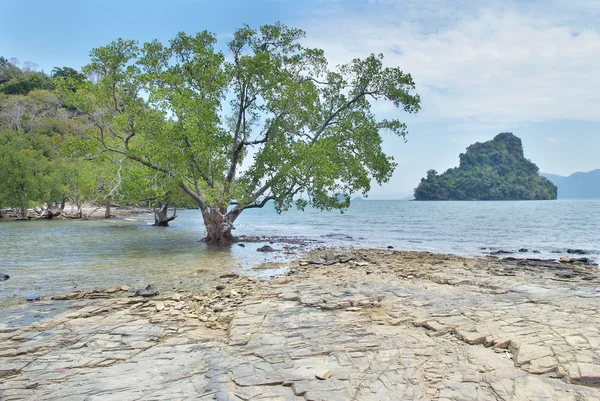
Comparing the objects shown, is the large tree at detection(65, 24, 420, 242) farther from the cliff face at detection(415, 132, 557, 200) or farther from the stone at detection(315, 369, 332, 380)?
the cliff face at detection(415, 132, 557, 200)

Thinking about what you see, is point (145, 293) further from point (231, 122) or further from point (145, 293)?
point (231, 122)

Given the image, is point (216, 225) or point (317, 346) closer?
point (317, 346)

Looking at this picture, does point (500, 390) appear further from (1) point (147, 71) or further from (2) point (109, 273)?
(1) point (147, 71)

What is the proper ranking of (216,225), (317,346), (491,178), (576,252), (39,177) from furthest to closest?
(491,178)
(39,177)
(216,225)
(576,252)
(317,346)

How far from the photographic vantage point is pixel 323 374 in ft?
16.8

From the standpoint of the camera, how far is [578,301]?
28.9 ft

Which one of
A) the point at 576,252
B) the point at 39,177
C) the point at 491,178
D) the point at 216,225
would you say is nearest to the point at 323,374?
the point at 216,225

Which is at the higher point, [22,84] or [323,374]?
[22,84]

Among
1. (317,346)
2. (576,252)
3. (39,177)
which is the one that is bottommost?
(576,252)

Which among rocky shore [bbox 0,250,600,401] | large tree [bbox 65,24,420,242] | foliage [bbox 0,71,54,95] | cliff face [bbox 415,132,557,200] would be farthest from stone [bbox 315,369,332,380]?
cliff face [bbox 415,132,557,200]

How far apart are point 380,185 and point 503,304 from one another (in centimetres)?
1757

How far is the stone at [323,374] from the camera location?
509 centimetres

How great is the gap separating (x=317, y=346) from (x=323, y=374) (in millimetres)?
1079

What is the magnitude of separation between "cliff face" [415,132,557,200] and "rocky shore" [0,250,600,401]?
170m
